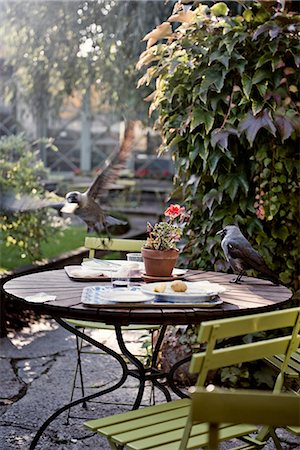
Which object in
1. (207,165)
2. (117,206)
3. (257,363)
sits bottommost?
(117,206)

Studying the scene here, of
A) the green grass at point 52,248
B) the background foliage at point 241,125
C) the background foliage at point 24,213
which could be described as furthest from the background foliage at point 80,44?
the background foliage at point 241,125

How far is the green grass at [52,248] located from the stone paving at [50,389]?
1.44 metres

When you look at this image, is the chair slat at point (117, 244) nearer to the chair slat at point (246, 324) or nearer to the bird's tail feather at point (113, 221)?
the bird's tail feather at point (113, 221)

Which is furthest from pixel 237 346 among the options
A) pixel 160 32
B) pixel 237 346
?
pixel 160 32

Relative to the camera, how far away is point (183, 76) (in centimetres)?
449

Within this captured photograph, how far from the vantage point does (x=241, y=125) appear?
4223 mm

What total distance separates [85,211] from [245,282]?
1239 millimetres

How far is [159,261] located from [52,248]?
6.28m

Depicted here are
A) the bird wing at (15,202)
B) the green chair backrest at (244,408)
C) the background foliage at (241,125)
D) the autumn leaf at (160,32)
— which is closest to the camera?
the green chair backrest at (244,408)

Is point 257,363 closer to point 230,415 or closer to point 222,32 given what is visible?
point 222,32

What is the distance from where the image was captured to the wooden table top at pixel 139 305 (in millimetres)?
2844

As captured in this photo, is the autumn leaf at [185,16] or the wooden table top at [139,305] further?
the autumn leaf at [185,16]

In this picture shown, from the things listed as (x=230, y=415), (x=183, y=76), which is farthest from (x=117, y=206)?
(x=230, y=415)

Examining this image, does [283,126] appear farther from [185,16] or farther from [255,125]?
[185,16]
